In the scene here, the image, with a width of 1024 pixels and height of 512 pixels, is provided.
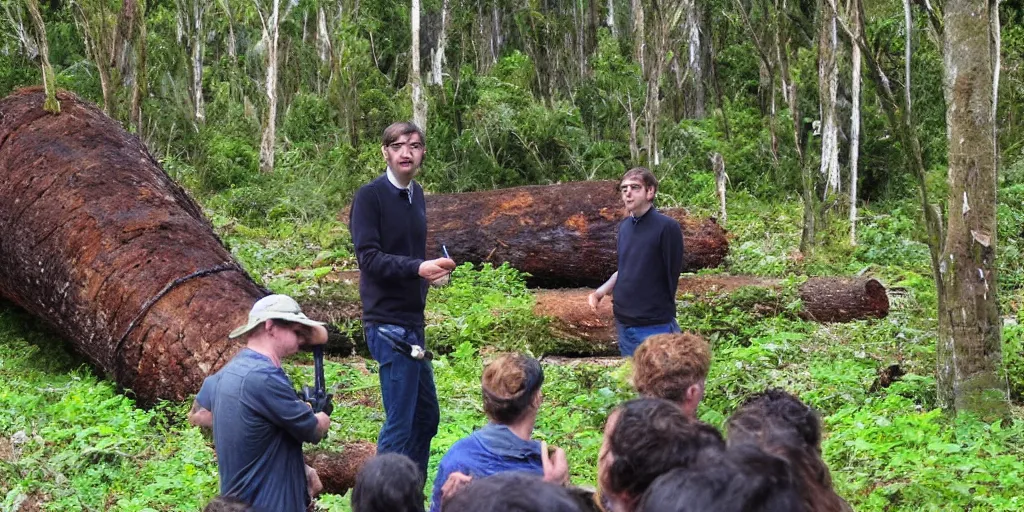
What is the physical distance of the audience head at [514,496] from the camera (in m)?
1.88

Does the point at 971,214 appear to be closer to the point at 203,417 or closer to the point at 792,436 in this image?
the point at 792,436

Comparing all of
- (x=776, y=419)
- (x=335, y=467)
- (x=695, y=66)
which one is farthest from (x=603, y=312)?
(x=695, y=66)

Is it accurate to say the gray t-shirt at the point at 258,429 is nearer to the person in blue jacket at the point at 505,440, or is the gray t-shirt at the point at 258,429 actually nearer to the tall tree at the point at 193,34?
the person in blue jacket at the point at 505,440

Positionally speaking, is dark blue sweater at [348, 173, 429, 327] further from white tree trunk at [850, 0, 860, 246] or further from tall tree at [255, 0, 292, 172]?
tall tree at [255, 0, 292, 172]

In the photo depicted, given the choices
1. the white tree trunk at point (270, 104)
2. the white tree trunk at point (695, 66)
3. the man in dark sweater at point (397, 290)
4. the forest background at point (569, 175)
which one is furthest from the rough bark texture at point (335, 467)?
the white tree trunk at point (695, 66)

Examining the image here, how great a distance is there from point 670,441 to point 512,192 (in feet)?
32.8

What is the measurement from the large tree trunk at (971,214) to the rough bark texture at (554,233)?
17.8 ft

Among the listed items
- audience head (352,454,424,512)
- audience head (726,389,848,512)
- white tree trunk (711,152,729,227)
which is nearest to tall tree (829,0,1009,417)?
audience head (726,389,848,512)

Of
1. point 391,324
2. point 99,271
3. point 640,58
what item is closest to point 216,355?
point 99,271

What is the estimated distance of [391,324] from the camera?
5109 mm

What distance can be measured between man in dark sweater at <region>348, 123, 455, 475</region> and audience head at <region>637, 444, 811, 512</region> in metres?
3.04

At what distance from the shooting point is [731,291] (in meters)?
9.95

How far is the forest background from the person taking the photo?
5.91 m

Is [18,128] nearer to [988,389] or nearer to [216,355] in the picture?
[216,355]
